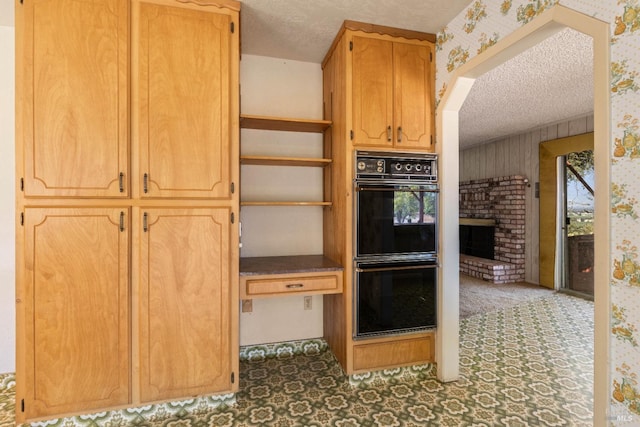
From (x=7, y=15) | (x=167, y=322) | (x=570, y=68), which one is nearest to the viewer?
(x=167, y=322)

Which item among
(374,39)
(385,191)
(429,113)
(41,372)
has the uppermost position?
(374,39)

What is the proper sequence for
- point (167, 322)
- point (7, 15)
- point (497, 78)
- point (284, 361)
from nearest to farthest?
point (167, 322), point (7, 15), point (284, 361), point (497, 78)

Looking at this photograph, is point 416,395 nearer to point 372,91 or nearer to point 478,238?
point 372,91

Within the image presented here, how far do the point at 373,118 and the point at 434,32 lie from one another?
798 millimetres

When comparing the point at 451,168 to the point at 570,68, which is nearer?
the point at 451,168

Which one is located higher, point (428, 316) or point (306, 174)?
point (306, 174)

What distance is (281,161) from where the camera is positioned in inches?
93.1

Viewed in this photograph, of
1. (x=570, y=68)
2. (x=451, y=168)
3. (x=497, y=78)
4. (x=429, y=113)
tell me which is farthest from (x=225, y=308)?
(x=570, y=68)

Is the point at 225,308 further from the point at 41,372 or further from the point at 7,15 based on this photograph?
the point at 7,15

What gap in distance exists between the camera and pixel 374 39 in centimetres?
214

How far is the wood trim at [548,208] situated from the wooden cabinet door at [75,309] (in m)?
5.34

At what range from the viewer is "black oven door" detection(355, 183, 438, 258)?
208 cm

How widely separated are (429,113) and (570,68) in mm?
1628

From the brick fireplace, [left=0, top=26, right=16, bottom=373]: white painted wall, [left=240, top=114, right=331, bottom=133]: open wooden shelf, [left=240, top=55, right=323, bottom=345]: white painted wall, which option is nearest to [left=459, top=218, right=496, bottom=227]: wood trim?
the brick fireplace
